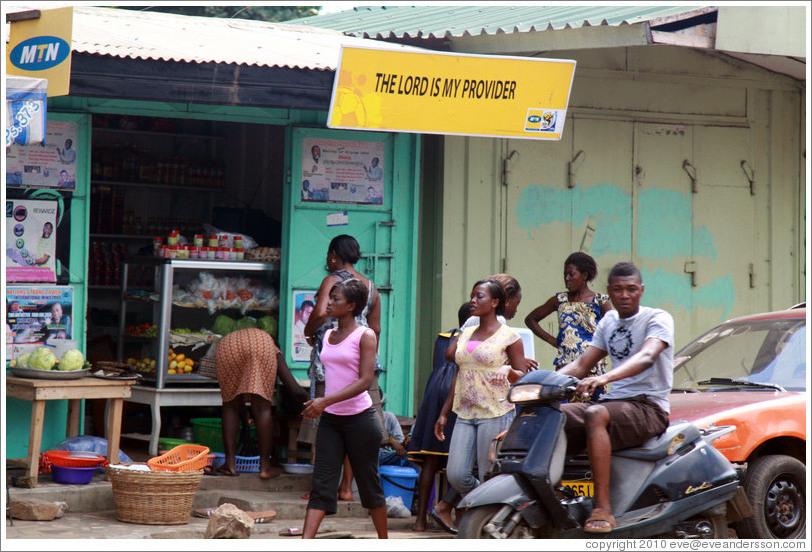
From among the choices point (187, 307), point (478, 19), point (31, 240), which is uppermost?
point (478, 19)

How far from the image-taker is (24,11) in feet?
21.9

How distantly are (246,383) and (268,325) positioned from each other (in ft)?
3.36

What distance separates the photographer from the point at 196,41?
7945 millimetres

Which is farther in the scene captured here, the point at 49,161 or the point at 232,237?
the point at 232,237

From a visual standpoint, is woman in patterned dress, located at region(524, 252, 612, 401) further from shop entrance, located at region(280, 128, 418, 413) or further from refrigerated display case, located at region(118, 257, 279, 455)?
refrigerated display case, located at region(118, 257, 279, 455)

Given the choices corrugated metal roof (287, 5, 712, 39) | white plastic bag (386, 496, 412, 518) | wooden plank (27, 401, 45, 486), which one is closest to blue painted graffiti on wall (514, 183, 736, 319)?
corrugated metal roof (287, 5, 712, 39)

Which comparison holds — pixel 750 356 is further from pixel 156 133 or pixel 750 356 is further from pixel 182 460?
A: pixel 156 133

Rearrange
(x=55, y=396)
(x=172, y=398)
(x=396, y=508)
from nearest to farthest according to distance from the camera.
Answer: (x=55, y=396) → (x=396, y=508) → (x=172, y=398)

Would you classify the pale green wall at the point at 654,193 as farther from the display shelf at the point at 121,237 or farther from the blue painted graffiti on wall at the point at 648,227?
the display shelf at the point at 121,237

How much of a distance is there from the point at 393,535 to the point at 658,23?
434 centimetres

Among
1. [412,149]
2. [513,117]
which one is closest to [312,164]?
[412,149]

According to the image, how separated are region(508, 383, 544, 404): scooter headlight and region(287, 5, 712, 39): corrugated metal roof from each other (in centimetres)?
368

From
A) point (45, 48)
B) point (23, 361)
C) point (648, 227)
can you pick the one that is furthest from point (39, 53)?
point (648, 227)

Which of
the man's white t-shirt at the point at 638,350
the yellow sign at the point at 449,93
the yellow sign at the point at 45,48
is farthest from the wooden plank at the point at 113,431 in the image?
the man's white t-shirt at the point at 638,350
